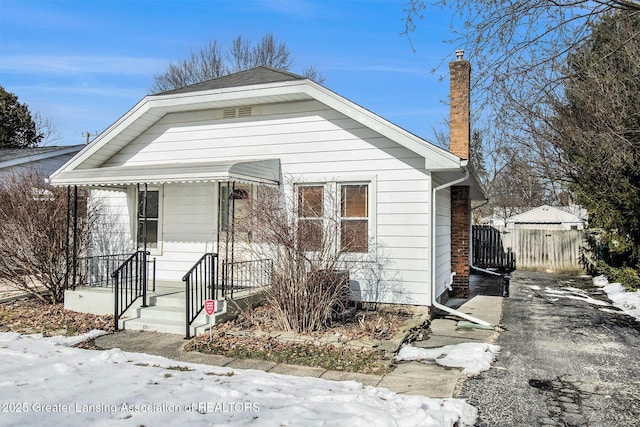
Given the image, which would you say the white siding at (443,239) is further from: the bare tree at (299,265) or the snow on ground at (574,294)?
the snow on ground at (574,294)

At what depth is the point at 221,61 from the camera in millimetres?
33781

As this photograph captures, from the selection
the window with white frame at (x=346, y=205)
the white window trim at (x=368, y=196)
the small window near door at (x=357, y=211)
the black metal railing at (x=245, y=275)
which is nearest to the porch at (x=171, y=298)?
the black metal railing at (x=245, y=275)

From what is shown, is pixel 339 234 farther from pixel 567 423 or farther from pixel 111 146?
pixel 111 146

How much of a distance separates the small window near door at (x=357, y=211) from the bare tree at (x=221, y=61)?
25.9 m

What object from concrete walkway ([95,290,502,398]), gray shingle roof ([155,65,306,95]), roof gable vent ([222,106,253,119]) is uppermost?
gray shingle roof ([155,65,306,95])

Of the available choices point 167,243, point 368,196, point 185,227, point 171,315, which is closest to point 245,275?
point 171,315

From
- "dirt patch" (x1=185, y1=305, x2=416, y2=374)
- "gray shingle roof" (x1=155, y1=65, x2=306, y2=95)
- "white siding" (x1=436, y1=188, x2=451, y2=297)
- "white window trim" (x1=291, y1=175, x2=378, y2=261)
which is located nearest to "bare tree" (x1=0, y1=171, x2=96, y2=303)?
"gray shingle roof" (x1=155, y1=65, x2=306, y2=95)

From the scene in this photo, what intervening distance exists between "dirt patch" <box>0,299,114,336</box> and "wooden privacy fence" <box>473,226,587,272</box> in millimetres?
15658

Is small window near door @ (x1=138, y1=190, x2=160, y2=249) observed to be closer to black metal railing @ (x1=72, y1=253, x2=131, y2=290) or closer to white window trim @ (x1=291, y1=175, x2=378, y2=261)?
black metal railing @ (x1=72, y1=253, x2=131, y2=290)

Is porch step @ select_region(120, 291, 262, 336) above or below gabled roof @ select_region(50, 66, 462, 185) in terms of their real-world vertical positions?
below

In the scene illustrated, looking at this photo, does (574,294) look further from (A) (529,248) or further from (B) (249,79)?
(B) (249,79)

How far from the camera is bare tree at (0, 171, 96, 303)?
917cm

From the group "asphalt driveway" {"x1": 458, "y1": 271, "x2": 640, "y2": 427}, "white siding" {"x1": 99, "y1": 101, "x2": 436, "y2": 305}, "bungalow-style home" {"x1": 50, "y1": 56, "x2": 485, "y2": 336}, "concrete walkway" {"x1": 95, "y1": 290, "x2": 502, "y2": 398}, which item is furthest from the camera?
"white siding" {"x1": 99, "y1": 101, "x2": 436, "y2": 305}

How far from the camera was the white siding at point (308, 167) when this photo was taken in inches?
333
